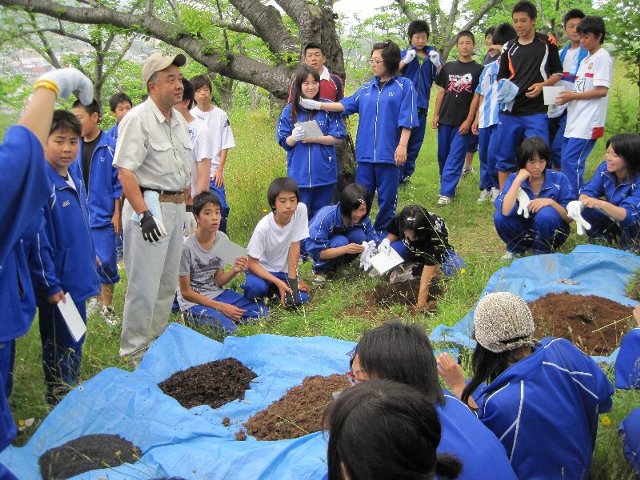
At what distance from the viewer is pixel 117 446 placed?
3.19 metres

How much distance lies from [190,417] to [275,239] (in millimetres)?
2168

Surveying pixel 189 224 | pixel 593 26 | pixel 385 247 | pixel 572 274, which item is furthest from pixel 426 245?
pixel 593 26

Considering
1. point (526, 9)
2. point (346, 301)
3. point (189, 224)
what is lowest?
point (346, 301)

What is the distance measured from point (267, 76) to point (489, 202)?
9.73ft

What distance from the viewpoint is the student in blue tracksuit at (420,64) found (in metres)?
7.45

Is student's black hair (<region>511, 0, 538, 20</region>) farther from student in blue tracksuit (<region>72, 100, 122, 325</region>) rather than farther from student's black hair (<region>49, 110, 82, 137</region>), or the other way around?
student's black hair (<region>49, 110, 82, 137</region>)

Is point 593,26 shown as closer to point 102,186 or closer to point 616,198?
point 616,198

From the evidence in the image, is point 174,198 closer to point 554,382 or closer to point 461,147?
point 554,382

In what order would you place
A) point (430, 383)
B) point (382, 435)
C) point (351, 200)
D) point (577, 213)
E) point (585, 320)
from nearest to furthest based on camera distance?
1. point (382, 435)
2. point (430, 383)
3. point (585, 320)
4. point (577, 213)
5. point (351, 200)

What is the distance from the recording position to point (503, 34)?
24.8 feet

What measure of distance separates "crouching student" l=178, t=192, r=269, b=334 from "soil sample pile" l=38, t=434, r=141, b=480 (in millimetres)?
1709

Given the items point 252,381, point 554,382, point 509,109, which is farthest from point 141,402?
point 509,109

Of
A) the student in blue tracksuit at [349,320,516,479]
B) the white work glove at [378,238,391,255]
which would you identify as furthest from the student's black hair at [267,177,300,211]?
the student in blue tracksuit at [349,320,516,479]

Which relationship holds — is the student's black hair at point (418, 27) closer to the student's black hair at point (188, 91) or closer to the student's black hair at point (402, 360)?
the student's black hair at point (188, 91)
